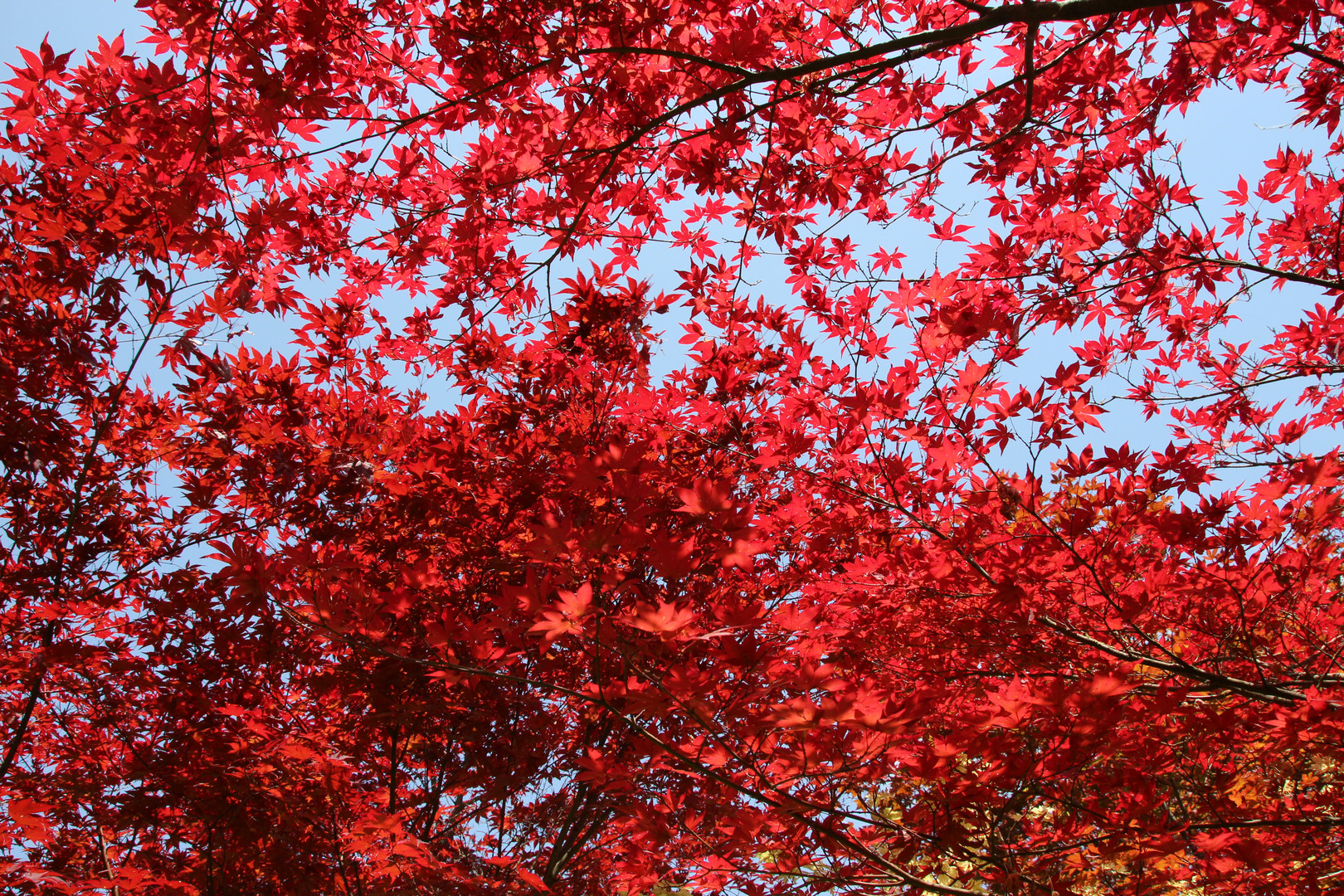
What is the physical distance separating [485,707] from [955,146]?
12.3 feet

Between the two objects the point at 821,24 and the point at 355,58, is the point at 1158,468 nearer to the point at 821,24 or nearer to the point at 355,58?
the point at 821,24

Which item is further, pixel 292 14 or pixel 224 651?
pixel 224 651

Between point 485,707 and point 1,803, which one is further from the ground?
point 485,707

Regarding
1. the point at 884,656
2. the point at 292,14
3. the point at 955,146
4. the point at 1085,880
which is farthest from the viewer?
the point at 1085,880

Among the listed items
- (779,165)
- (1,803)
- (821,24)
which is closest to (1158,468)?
(779,165)

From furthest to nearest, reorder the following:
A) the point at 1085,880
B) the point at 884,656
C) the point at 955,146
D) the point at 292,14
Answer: the point at 1085,880, the point at 884,656, the point at 955,146, the point at 292,14

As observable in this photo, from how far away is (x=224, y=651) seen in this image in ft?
11.5

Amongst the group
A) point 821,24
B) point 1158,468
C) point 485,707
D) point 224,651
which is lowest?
point 485,707

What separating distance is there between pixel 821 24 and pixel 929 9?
0.55 meters

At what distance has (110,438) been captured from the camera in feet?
13.1

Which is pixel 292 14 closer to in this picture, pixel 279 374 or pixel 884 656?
pixel 279 374

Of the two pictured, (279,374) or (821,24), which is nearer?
(821,24)

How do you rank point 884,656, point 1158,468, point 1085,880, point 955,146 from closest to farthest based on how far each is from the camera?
1. point 1158,468
2. point 955,146
3. point 884,656
4. point 1085,880

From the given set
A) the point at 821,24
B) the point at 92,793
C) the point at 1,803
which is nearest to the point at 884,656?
the point at 821,24
